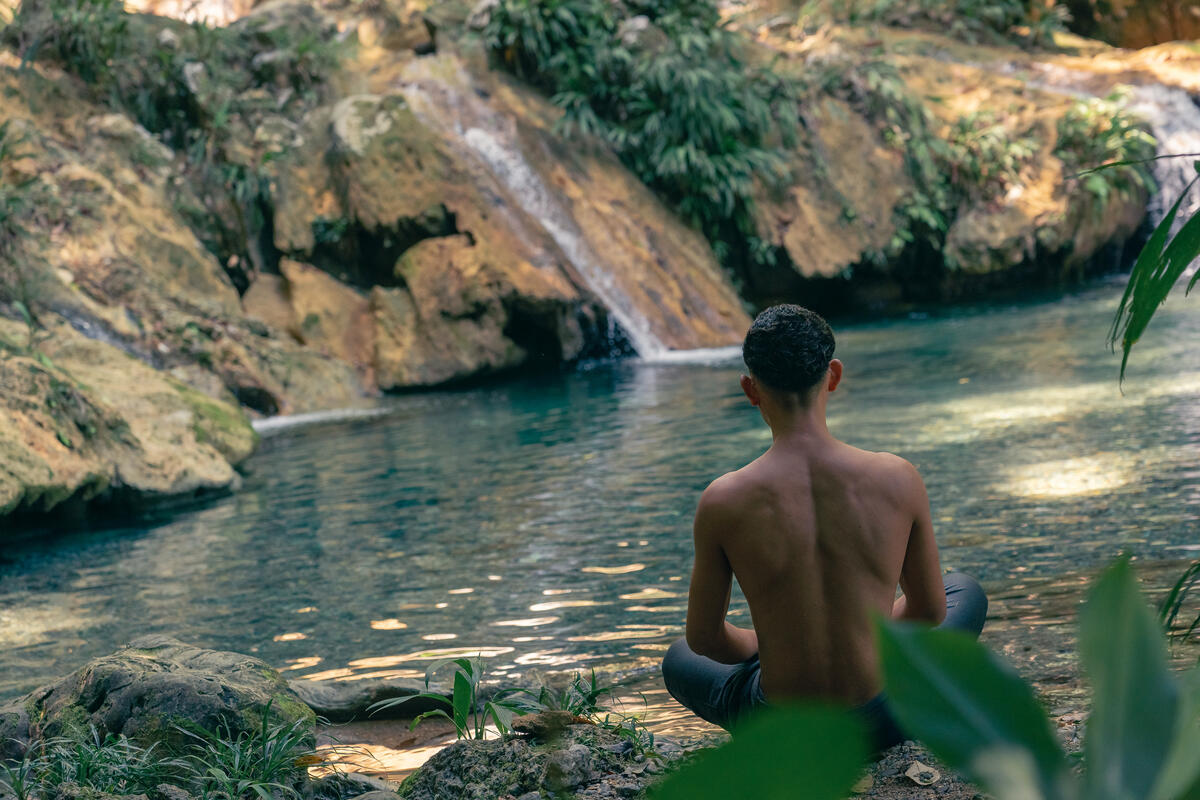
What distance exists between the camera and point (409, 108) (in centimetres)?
1745

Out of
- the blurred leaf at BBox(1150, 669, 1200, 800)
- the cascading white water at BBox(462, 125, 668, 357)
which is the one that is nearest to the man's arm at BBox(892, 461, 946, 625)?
the blurred leaf at BBox(1150, 669, 1200, 800)

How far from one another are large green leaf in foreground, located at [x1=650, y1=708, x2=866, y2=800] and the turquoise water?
14.9 feet

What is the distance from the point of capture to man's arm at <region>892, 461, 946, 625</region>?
2.84m

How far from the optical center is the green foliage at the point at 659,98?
1883 cm

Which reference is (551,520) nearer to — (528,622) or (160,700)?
(528,622)

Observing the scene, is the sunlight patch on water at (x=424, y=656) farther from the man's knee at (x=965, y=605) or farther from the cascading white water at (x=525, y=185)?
the cascading white water at (x=525, y=185)

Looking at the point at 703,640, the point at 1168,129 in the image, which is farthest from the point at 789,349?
the point at 1168,129

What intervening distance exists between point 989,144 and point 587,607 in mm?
17287

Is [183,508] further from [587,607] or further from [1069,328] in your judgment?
[1069,328]

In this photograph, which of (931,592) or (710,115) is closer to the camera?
(931,592)

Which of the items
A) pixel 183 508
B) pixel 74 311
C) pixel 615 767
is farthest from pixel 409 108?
pixel 615 767

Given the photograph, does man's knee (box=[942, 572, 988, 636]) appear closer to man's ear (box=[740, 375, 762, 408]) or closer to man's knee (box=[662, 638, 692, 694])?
man's knee (box=[662, 638, 692, 694])

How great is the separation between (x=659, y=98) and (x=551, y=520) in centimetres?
1322

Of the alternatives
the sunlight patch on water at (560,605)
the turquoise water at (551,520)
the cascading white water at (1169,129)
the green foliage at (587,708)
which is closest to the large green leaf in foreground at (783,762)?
the green foliage at (587,708)
